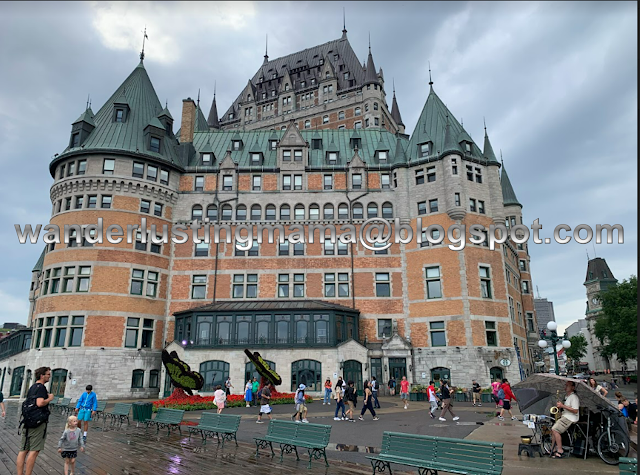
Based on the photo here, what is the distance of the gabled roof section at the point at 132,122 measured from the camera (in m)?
41.4

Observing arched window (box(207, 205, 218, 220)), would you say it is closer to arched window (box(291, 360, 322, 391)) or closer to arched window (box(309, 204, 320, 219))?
arched window (box(309, 204, 320, 219))

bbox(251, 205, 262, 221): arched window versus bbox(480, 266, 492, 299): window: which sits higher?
bbox(251, 205, 262, 221): arched window

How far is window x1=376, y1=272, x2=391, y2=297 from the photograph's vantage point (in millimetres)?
40938

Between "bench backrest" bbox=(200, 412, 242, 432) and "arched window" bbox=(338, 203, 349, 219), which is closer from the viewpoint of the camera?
"bench backrest" bbox=(200, 412, 242, 432)

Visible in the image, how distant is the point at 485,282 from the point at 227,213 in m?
24.9

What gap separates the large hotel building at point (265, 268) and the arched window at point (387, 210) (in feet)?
1.39

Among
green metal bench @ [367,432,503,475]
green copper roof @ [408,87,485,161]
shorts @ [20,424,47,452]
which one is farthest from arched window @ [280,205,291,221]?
shorts @ [20,424,47,452]

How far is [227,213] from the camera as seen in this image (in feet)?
143

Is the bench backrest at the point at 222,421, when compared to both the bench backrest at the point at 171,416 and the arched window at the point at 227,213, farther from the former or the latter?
the arched window at the point at 227,213

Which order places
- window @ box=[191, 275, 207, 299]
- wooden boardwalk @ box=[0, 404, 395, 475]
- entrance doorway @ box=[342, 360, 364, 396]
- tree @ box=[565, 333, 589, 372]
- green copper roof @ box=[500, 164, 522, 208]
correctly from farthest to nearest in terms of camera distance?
tree @ box=[565, 333, 589, 372]
green copper roof @ box=[500, 164, 522, 208]
window @ box=[191, 275, 207, 299]
entrance doorway @ box=[342, 360, 364, 396]
wooden boardwalk @ box=[0, 404, 395, 475]

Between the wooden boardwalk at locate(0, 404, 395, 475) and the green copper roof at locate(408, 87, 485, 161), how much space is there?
114 ft

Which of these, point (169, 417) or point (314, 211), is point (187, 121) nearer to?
point (314, 211)

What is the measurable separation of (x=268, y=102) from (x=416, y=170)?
4564 centimetres

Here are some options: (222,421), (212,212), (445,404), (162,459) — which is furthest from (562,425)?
(212,212)
